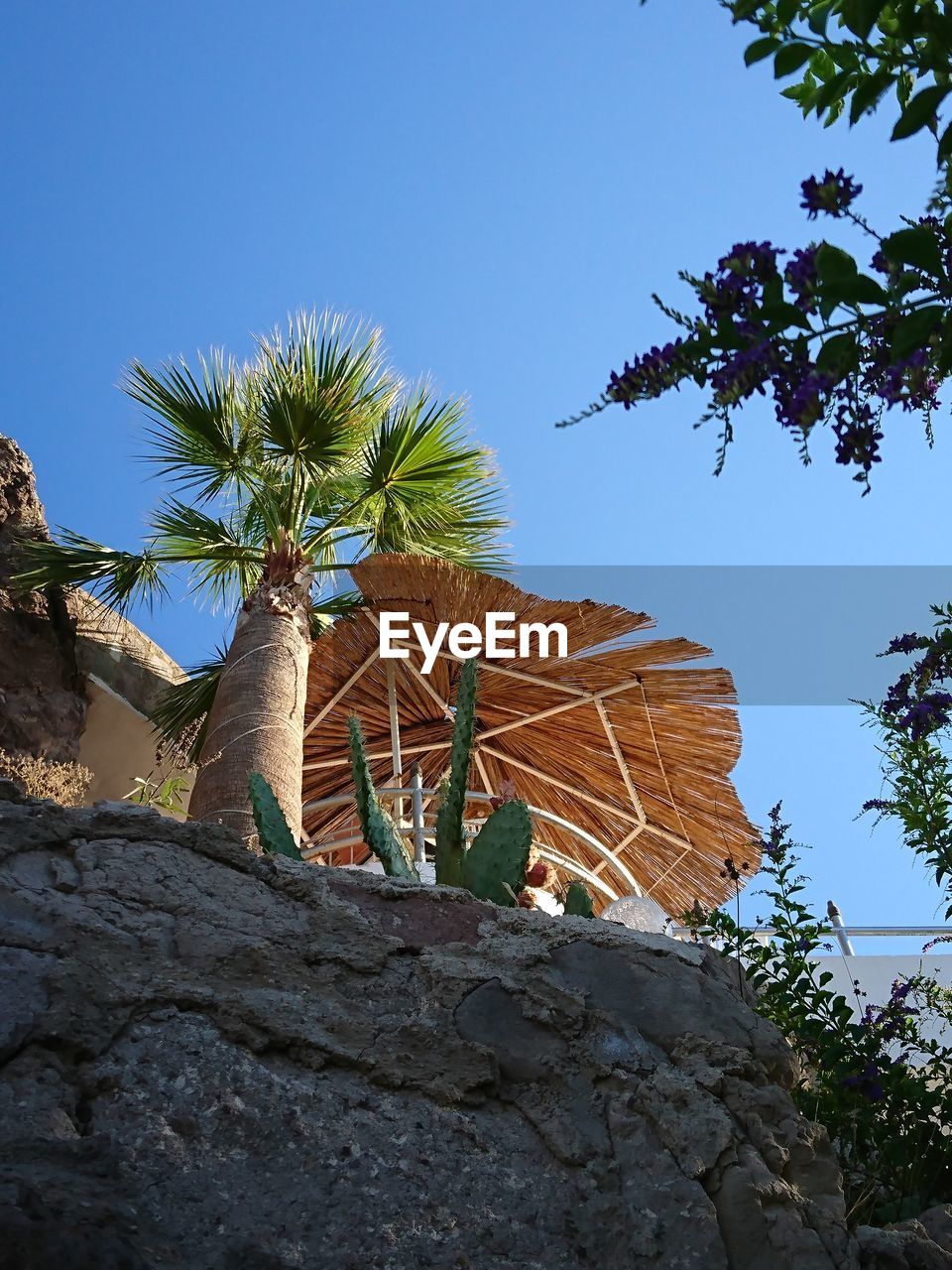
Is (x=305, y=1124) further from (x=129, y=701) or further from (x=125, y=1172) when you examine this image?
(x=129, y=701)

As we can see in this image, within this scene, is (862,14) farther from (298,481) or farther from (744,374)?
(298,481)

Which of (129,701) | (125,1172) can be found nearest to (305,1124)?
(125,1172)

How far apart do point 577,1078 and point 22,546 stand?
20.8ft

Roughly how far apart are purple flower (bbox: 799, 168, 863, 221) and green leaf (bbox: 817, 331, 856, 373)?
17cm

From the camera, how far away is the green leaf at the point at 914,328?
47.4 inches

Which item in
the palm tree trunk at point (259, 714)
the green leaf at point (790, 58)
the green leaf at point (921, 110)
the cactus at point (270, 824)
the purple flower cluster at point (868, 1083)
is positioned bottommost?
the purple flower cluster at point (868, 1083)

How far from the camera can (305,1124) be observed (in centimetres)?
179

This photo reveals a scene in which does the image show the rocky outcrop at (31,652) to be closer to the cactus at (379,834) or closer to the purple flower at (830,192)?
the cactus at (379,834)

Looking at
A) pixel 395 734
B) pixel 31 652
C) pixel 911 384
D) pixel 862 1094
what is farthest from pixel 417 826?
pixel 911 384

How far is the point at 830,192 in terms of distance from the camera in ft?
4.43

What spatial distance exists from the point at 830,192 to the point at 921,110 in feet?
0.44

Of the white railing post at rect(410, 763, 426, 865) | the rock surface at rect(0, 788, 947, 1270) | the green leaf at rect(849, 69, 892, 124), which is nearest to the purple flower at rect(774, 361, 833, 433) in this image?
the green leaf at rect(849, 69, 892, 124)

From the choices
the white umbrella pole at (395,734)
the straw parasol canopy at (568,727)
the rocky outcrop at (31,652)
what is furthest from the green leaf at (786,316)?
the rocky outcrop at (31,652)

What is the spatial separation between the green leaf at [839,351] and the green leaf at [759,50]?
1.17 ft
